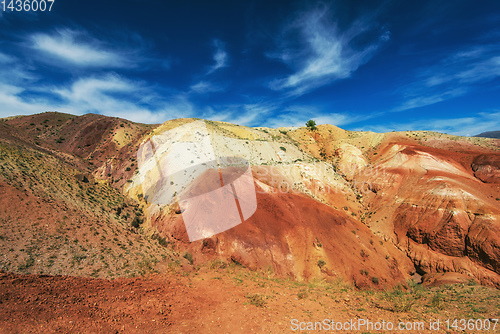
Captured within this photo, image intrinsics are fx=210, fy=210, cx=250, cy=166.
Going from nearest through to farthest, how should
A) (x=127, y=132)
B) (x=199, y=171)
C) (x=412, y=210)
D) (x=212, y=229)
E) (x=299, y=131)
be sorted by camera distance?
(x=212, y=229) → (x=199, y=171) → (x=412, y=210) → (x=127, y=132) → (x=299, y=131)

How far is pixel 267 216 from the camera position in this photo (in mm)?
18969

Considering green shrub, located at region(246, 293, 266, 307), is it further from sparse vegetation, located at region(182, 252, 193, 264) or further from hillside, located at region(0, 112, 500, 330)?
sparse vegetation, located at region(182, 252, 193, 264)

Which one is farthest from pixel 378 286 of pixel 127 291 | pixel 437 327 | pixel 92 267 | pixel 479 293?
pixel 92 267

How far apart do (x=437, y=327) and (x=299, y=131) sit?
1945 inches

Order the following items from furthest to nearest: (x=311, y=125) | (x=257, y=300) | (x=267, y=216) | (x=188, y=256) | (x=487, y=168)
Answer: (x=311, y=125), (x=487, y=168), (x=267, y=216), (x=188, y=256), (x=257, y=300)

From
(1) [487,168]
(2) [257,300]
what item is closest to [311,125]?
(1) [487,168]

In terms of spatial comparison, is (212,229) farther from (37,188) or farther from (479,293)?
(479,293)

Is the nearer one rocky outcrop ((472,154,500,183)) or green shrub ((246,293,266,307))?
green shrub ((246,293,266,307))

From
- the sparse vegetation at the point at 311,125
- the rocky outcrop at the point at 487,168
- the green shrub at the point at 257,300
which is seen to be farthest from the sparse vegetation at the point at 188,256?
the sparse vegetation at the point at 311,125

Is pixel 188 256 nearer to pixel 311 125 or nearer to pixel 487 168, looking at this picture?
pixel 487 168

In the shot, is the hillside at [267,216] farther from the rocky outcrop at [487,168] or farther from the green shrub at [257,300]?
the green shrub at [257,300]

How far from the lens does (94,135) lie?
42.3m

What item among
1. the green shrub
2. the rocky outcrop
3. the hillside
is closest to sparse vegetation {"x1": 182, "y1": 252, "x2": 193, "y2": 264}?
the hillside

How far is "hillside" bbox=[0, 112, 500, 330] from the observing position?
41.0ft
